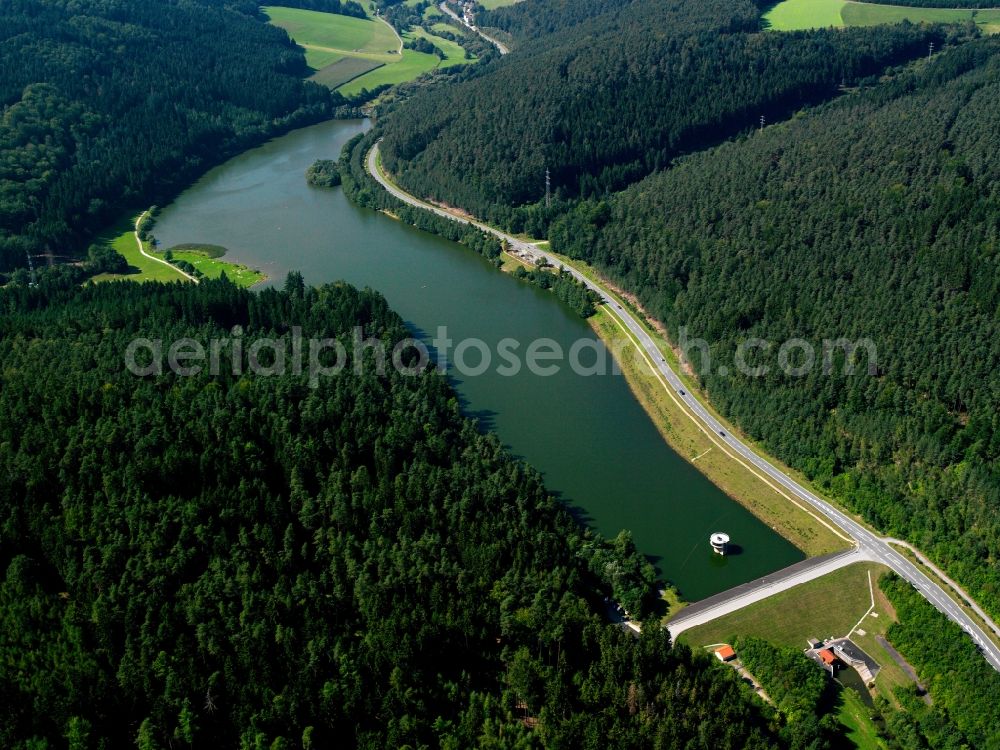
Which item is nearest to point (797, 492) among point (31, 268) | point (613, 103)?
point (613, 103)

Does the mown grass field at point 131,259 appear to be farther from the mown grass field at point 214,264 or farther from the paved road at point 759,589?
the paved road at point 759,589

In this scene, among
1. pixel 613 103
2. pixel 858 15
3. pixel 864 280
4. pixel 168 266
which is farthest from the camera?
pixel 858 15

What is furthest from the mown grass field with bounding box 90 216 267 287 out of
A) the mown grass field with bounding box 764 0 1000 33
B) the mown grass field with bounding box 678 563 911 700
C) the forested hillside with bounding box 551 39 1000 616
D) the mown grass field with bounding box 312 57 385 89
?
the mown grass field with bounding box 764 0 1000 33

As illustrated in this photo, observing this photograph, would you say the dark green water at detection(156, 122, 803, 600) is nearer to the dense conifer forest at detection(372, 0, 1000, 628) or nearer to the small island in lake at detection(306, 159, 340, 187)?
the small island in lake at detection(306, 159, 340, 187)

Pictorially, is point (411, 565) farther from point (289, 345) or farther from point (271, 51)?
point (271, 51)

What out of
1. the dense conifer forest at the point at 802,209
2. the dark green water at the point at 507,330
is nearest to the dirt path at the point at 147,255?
the dark green water at the point at 507,330

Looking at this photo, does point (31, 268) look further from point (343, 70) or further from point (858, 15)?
point (858, 15)
